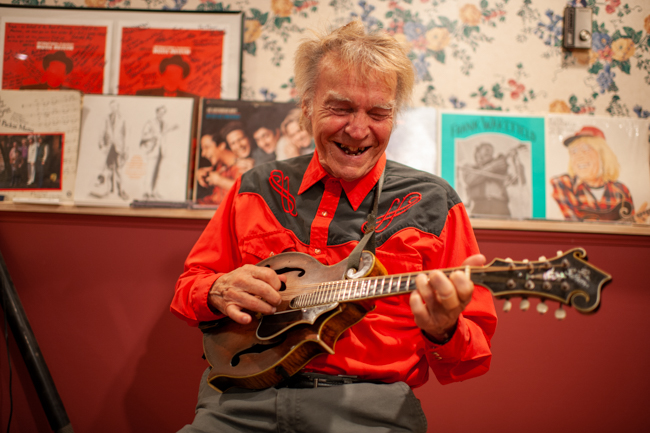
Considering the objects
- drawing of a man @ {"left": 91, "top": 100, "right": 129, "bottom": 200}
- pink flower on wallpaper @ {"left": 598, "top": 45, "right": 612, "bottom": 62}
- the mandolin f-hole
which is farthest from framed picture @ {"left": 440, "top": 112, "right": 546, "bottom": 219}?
drawing of a man @ {"left": 91, "top": 100, "right": 129, "bottom": 200}

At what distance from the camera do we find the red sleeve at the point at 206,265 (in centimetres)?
126

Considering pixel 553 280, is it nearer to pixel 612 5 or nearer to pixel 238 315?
pixel 238 315

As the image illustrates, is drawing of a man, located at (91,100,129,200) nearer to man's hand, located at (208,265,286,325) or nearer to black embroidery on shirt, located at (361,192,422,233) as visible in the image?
man's hand, located at (208,265,286,325)

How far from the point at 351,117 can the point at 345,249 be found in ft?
1.31

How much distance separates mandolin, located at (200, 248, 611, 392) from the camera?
2.54ft

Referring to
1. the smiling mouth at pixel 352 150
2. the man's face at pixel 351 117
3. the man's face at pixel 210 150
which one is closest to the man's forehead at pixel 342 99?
the man's face at pixel 351 117

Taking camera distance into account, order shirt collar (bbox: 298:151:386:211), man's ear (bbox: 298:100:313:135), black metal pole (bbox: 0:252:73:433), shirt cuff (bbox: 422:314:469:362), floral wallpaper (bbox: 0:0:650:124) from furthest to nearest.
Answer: floral wallpaper (bbox: 0:0:650:124), black metal pole (bbox: 0:252:73:433), man's ear (bbox: 298:100:313:135), shirt collar (bbox: 298:151:386:211), shirt cuff (bbox: 422:314:469:362)

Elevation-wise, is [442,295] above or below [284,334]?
above

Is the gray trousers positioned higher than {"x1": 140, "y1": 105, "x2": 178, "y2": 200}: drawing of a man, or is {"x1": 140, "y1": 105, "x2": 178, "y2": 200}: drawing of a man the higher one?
{"x1": 140, "y1": 105, "x2": 178, "y2": 200}: drawing of a man

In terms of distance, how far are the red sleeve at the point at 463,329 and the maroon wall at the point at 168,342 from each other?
0.57 metres

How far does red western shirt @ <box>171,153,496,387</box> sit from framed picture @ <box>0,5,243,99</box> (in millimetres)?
805

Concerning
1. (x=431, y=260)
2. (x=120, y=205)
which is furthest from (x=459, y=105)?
(x=120, y=205)

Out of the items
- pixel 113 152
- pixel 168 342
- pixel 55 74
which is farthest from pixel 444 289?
pixel 55 74

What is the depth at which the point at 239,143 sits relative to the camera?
1.91 meters
